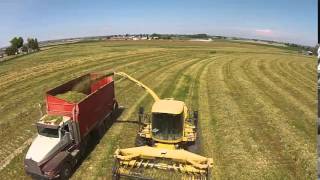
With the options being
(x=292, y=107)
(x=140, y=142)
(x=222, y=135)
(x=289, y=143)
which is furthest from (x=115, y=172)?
(x=292, y=107)

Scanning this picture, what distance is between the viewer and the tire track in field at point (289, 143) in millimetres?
15214

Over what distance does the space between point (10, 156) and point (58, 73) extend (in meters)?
25.9

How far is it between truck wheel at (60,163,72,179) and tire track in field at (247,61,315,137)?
14.1 metres

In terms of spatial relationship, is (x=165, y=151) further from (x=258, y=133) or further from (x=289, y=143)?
A: (x=258, y=133)

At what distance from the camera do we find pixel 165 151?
12.9 meters

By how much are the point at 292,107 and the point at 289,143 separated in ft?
29.2

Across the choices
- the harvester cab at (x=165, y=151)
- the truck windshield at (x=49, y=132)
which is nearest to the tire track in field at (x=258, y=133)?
the harvester cab at (x=165, y=151)

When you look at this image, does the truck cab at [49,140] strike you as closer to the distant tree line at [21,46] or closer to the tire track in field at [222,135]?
the tire track in field at [222,135]

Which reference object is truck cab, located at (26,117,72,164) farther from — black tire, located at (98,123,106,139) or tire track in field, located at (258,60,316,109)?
tire track in field, located at (258,60,316,109)

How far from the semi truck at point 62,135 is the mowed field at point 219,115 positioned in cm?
85

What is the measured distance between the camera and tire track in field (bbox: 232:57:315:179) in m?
15.2

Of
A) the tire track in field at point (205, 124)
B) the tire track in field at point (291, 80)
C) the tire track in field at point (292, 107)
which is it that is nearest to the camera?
the tire track in field at point (205, 124)

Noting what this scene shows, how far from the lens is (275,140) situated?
61.4ft

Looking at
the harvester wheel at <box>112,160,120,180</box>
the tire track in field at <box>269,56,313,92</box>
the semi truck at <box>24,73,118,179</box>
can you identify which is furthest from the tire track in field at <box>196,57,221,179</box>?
the tire track in field at <box>269,56,313,92</box>
